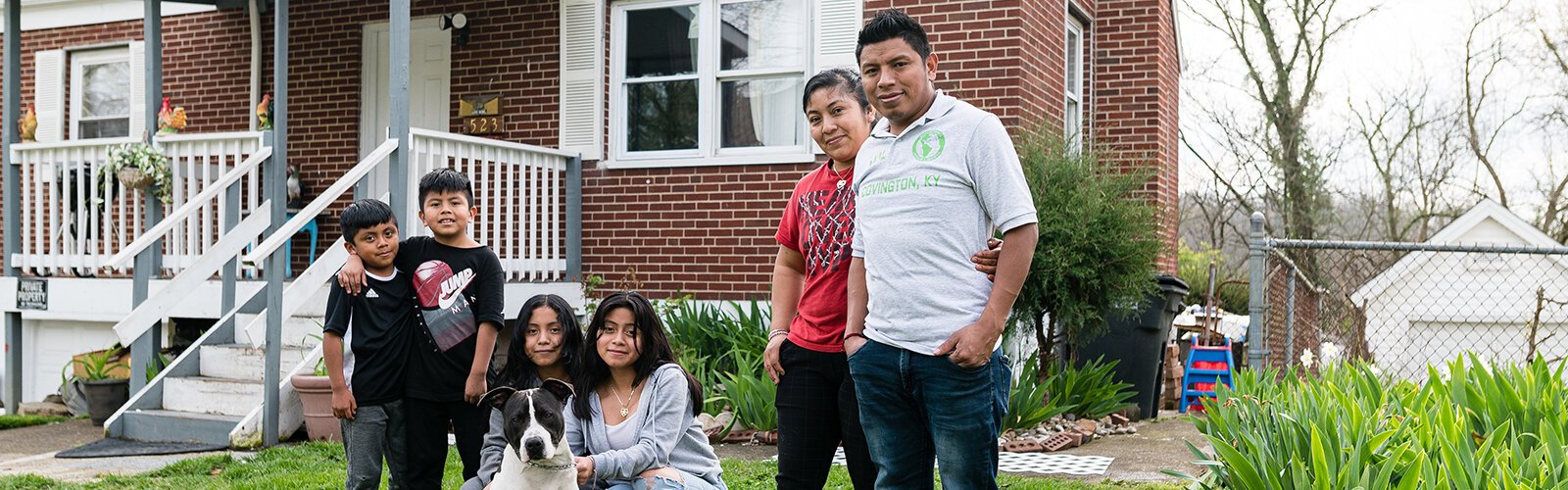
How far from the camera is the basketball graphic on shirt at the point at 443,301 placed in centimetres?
454

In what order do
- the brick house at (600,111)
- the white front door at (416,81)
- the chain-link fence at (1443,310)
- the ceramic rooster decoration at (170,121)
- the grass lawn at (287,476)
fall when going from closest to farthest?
the grass lawn at (287,476) → the chain-link fence at (1443,310) → the brick house at (600,111) → the ceramic rooster decoration at (170,121) → the white front door at (416,81)

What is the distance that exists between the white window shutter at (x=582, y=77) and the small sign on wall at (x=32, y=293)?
3.69m

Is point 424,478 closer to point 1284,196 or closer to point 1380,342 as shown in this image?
point 1380,342

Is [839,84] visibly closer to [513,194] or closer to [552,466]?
[552,466]

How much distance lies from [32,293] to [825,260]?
A: 7875 mm

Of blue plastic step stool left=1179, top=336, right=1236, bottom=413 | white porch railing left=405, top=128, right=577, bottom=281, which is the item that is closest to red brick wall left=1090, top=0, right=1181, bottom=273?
blue plastic step stool left=1179, top=336, right=1236, bottom=413

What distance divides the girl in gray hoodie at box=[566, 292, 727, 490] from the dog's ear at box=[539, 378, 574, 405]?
0.80 ft

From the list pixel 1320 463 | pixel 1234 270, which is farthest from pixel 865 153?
pixel 1234 270

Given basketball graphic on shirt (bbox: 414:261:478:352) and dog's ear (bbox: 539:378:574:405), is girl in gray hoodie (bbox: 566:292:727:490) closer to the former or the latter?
dog's ear (bbox: 539:378:574:405)

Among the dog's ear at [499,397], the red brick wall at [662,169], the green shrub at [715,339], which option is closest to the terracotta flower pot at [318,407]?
the green shrub at [715,339]

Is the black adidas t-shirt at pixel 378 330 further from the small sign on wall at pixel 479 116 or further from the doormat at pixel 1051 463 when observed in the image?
the small sign on wall at pixel 479 116

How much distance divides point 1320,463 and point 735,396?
4597mm

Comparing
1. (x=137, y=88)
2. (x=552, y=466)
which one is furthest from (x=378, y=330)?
(x=137, y=88)

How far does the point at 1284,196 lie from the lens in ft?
64.5
